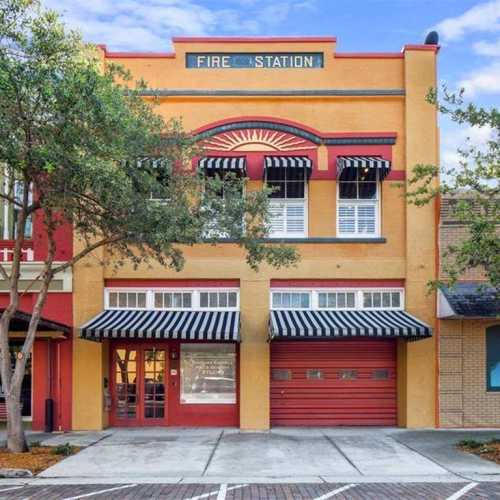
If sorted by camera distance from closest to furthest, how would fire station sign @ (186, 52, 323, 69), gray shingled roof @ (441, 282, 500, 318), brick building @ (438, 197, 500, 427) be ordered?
gray shingled roof @ (441, 282, 500, 318)
brick building @ (438, 197, 500, 427)
fire station sign @ (186, 52, 323, 69)

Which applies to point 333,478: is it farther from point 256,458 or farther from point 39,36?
point 39,36

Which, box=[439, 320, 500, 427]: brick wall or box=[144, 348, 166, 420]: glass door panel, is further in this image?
box=[144, 348, 166, 420]: glass door panel

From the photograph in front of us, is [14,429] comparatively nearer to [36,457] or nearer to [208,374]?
[36,457]

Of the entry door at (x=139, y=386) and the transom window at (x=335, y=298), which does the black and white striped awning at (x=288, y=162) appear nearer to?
the transom window at (x=335, y=298)

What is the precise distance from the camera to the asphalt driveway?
11.4 m

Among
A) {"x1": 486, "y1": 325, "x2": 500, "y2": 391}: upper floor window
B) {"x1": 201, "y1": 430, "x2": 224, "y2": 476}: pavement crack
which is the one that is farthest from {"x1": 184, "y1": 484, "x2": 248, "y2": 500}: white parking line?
{"x1": 486, "y1": 325, "x2": 500, "y2": 391}: upper floor window

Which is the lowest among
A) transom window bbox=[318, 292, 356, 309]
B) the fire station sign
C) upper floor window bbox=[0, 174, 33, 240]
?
transom window bbox=[318, 292, 356, 309]

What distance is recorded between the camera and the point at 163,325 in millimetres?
16156

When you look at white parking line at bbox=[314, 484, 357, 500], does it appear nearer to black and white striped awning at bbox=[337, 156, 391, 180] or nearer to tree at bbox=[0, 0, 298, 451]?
tree at bbox=[0, 0, 298, 451]

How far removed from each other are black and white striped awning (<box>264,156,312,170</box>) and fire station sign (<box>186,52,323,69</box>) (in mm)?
2919

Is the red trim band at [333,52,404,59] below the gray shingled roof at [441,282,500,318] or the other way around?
the other way around

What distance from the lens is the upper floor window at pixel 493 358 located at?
17.0 m

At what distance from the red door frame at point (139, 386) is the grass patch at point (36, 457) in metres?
3.38

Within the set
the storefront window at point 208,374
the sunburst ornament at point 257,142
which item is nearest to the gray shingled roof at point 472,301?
the sunburst ornament at point 257,142
